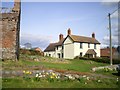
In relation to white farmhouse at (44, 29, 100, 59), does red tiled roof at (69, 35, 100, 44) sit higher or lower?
higher

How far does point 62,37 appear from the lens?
7519 centimetres

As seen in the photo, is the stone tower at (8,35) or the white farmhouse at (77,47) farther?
the white farmhouse at (77,47)

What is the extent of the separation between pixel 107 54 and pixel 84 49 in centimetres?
1347

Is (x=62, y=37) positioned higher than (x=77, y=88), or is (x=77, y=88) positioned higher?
(x=62, y=37)

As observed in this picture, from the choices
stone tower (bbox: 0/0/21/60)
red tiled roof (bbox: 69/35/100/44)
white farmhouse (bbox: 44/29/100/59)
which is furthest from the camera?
red tiled roof (bbox: 69/35/100/44)

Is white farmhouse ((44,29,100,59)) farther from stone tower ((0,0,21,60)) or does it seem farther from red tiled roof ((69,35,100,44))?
stone tower ((0,0,21,60))

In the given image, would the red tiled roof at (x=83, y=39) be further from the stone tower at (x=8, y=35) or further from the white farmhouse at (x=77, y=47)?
the stone tower at (x=8, y=35)

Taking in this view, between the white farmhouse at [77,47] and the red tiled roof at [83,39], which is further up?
the red tiled roof at [83,39]

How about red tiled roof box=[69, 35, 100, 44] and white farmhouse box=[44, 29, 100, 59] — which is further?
red tiled roof box=[69, 35, 100, 44]

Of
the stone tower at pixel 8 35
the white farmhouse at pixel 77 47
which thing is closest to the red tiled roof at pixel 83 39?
the white farmhouse at pixel 77 47

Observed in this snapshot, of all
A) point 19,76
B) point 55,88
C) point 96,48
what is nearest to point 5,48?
point 19,76

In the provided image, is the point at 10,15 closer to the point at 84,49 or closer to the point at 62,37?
the point at 84,49

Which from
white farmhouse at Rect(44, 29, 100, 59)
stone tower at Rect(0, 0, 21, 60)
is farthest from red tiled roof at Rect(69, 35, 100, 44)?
stone tower at Rect(0, 0, 21, 60)

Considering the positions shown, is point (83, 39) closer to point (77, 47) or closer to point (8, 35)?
point (77, 47)
